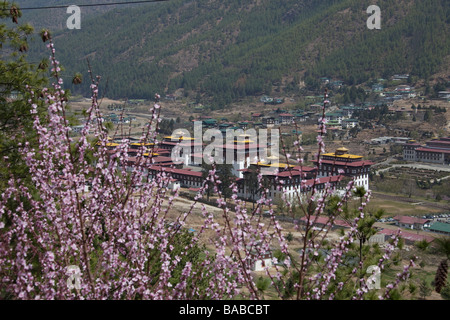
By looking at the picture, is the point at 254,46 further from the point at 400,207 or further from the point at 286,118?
the point at 400,207

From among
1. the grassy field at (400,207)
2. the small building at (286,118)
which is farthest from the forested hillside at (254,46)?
the grassy field at (400,207)

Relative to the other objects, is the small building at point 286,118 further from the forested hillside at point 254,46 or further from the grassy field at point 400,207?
the grassy field at point 400,207

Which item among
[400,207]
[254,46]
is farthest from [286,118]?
[254,46]

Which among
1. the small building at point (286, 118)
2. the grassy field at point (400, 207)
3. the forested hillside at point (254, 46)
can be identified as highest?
the forested hillside at point (254, 46)

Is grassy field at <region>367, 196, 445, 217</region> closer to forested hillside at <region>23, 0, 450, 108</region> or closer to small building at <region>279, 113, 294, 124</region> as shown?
small building at <region>279, 113, 294, 124</region>

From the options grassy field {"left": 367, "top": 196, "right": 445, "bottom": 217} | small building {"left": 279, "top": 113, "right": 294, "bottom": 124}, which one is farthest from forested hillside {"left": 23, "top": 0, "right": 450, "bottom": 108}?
grassy field {"left": 367, "top": 196, "right": 445, "bottom": 217}

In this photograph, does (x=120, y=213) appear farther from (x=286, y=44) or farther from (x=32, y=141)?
(x=286, y=44)

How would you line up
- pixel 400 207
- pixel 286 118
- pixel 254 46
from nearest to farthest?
pixel 400 207
pixel 286 118
pixel 254 46

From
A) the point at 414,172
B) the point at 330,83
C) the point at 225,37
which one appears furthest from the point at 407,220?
the point at 225,37

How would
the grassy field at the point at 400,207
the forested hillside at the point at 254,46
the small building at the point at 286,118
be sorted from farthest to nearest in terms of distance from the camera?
the forested hillside at the point at 254,46
the small building at the point at 286,118
the grassy field at the point at 400,207
